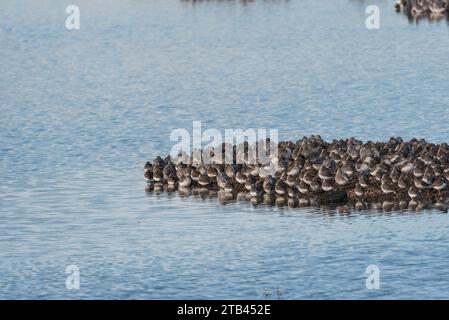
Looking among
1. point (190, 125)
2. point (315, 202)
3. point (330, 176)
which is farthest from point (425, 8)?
point (315, 202)

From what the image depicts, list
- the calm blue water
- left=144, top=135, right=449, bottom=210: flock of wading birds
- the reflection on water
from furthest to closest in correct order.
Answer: left=144, top=135, right=449, bottom=210: flock of wading birds
the reflection on water
the calm blue water

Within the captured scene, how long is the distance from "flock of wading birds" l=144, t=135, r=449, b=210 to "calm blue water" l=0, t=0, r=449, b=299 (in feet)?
2.52

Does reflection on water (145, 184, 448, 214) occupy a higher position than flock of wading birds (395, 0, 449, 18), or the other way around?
flock of wading birds (395, 0, 449, 18)

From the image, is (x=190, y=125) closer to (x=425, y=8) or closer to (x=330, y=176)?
(x=330, y=176)

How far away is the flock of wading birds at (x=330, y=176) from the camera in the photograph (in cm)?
3928

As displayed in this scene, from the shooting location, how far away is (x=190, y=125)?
54.9m

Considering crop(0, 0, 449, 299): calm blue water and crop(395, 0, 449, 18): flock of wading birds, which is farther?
crop(395, 0, 449, 18): flock of wading birds

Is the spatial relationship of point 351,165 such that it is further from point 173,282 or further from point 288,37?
point 288,37

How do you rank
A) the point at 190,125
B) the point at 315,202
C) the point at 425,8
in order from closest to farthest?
1. the point at 315,202
2. the point at 190,125
3. the point at 425,8

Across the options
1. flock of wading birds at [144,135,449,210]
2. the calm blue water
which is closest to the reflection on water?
flock of wading birds at [144,135,449,210]

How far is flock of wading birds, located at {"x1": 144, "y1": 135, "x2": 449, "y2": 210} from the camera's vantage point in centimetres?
3928

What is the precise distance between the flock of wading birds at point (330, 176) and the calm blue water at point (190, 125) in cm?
77

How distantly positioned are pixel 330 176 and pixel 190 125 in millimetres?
15754

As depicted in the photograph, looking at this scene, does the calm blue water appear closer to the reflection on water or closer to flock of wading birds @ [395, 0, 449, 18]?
the reflection on water
